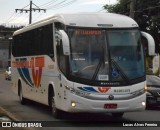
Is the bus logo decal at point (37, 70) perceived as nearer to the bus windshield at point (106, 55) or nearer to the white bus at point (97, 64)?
the white bus at point (97, 64)

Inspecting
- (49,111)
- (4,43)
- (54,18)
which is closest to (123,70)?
(54,18)

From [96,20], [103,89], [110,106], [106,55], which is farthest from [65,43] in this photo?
[110,106]

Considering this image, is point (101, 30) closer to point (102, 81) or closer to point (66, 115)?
point (102, 81)

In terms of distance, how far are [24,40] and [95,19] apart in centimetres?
668

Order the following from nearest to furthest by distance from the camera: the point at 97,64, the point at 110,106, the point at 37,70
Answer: the point at 110,106
the point at 97,64
the point at 37,70

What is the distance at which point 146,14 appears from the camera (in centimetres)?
4541

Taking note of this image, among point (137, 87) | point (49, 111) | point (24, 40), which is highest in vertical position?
point (24, 40)

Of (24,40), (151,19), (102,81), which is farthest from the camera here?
(151,19)

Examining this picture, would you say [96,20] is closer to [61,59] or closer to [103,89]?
[61,59]

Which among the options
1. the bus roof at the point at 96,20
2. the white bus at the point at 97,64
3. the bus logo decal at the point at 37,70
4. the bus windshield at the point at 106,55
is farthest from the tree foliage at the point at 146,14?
the bus windshield at the point at 106,55

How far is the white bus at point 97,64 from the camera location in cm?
1323

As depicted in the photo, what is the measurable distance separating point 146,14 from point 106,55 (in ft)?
107

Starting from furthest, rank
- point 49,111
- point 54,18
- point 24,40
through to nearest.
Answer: point 24,40
point 49,111
point 54,18

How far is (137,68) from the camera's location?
13.8 meters
